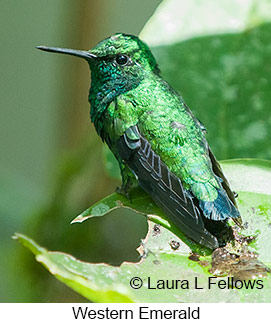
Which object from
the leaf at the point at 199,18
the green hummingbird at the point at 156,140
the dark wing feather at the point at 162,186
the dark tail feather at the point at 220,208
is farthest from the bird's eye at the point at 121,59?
the dark tail feather at the point at 220,208

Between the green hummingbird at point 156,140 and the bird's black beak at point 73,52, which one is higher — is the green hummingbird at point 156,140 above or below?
below

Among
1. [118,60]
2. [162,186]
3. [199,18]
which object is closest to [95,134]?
[118,60]

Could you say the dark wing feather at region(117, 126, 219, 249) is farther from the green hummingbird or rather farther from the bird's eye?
the bird's eye

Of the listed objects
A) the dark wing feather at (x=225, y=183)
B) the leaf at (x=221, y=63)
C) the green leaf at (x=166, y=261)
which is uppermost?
the leaf at (x=221, y=63)

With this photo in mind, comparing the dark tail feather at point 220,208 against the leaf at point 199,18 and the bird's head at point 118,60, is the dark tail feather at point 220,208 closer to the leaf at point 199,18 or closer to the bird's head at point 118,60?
the bird's head at point 118,60
